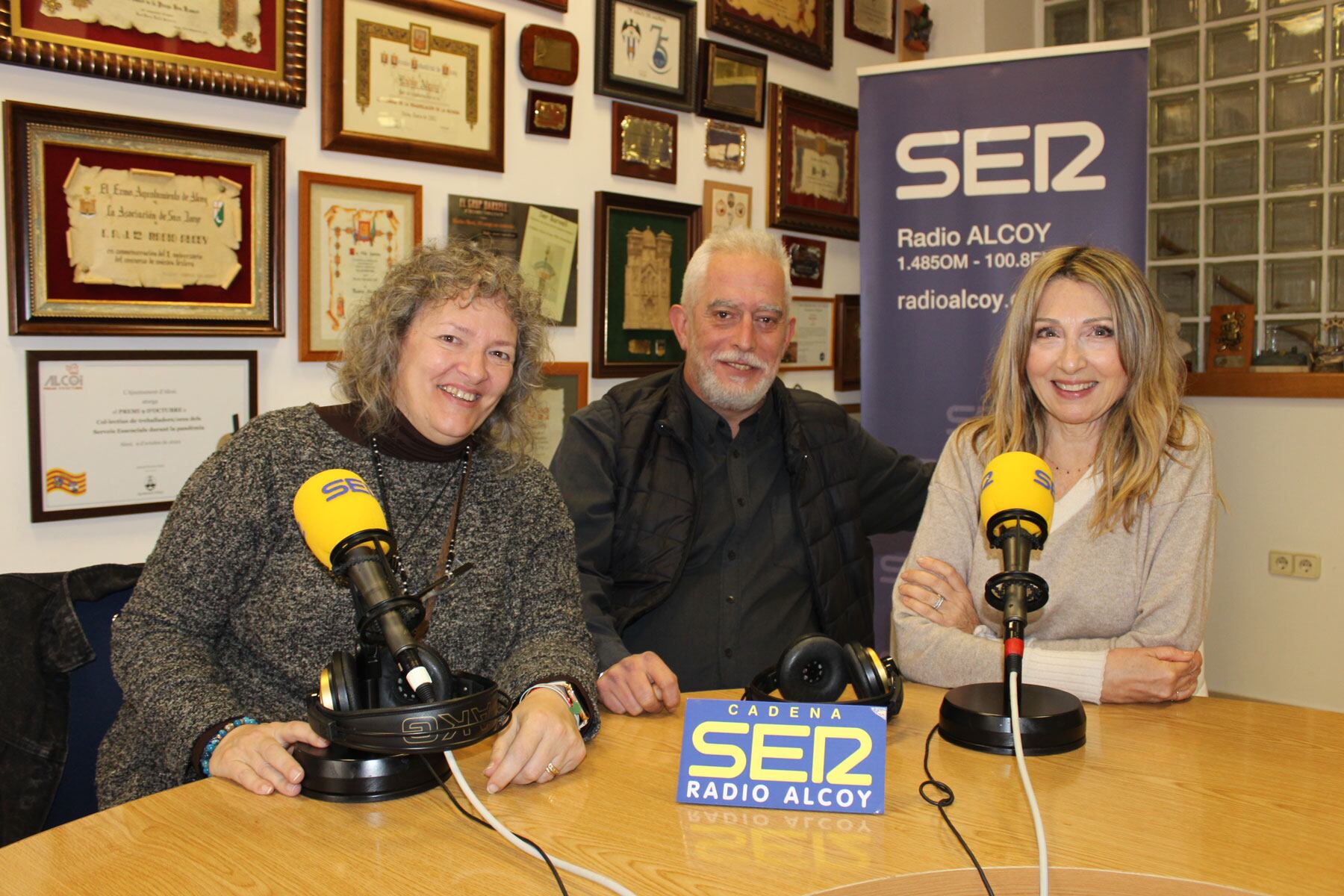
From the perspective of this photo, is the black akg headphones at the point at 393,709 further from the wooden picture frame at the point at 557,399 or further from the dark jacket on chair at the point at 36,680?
the wooden picture frame at the point at 557,399

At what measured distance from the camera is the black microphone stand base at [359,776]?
1233 mm

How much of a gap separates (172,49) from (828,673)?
1843 mm

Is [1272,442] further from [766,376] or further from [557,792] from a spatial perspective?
[557,792]

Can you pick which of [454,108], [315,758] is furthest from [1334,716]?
[454,108]

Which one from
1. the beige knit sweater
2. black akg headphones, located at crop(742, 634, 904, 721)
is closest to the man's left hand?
black akg headphones, located at crop(742, 634, 904, 721)

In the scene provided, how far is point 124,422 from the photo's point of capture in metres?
2.26

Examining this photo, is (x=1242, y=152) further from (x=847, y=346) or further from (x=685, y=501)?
(x=685, y=501)

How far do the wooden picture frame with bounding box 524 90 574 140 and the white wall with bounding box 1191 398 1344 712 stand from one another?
286 centimetres

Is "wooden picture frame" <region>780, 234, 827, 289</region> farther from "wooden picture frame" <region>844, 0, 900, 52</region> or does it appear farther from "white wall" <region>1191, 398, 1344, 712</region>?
"white wall" <region>1191, 398, 1344, 712</region>

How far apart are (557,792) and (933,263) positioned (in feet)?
8.21

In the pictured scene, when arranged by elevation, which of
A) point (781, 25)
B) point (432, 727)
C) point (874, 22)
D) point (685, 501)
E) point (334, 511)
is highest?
point (874, 22)

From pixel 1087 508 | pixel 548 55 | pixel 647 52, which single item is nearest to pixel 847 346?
pixel 647 52

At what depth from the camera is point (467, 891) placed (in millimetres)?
1031

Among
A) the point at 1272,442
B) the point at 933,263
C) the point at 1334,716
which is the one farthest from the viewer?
the point at 1272,442
